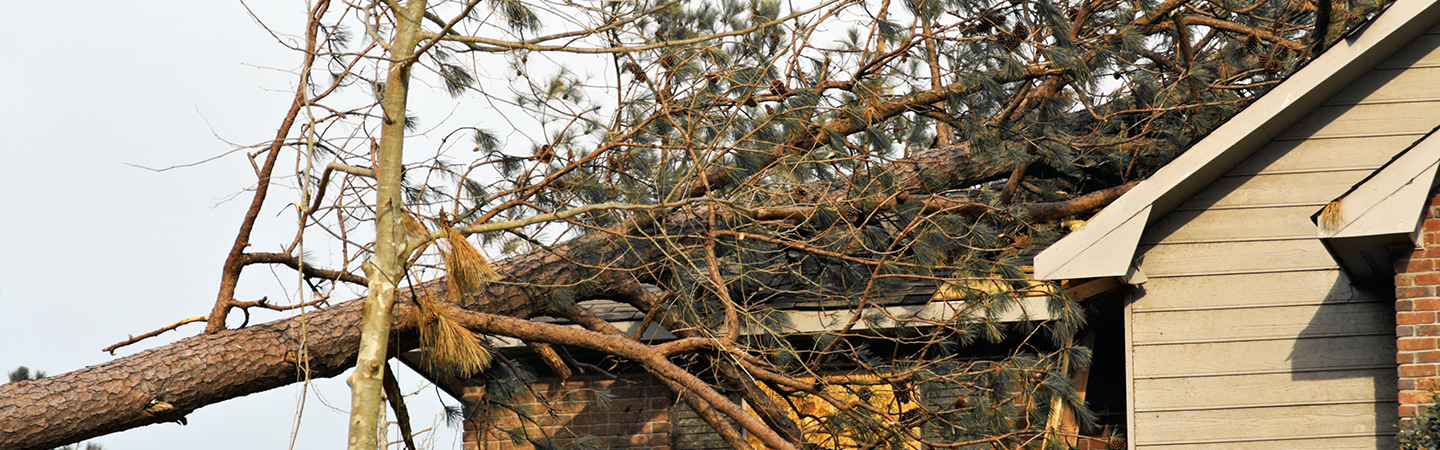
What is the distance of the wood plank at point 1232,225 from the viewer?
18.6 feet

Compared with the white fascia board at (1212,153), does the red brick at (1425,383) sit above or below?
below

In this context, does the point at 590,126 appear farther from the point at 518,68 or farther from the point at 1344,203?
the point at 1344,203

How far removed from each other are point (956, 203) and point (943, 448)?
2.03m

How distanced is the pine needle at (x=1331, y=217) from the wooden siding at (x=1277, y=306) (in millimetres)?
968

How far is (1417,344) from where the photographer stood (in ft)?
15.4

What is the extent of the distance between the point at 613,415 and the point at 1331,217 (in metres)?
4.69

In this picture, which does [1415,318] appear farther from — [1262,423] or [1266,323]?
[1262,423]

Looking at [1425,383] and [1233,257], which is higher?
[1233,257]

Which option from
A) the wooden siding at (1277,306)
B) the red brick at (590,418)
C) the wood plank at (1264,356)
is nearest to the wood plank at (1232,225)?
the wooden siding at (1277,306)

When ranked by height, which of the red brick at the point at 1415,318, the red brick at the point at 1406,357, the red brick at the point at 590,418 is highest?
the red brick at the point at 1415,318

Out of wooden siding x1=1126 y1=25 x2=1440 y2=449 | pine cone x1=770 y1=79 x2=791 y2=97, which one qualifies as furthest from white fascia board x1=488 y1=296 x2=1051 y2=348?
pine cone x1=770 y1=79 x2=791 y2=97

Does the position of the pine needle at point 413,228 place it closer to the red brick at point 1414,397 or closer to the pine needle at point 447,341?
the pine needle at point 447,341

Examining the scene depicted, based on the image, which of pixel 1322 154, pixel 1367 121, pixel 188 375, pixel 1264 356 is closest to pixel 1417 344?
pixel 1264 356

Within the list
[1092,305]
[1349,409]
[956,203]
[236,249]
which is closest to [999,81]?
[956,203]
